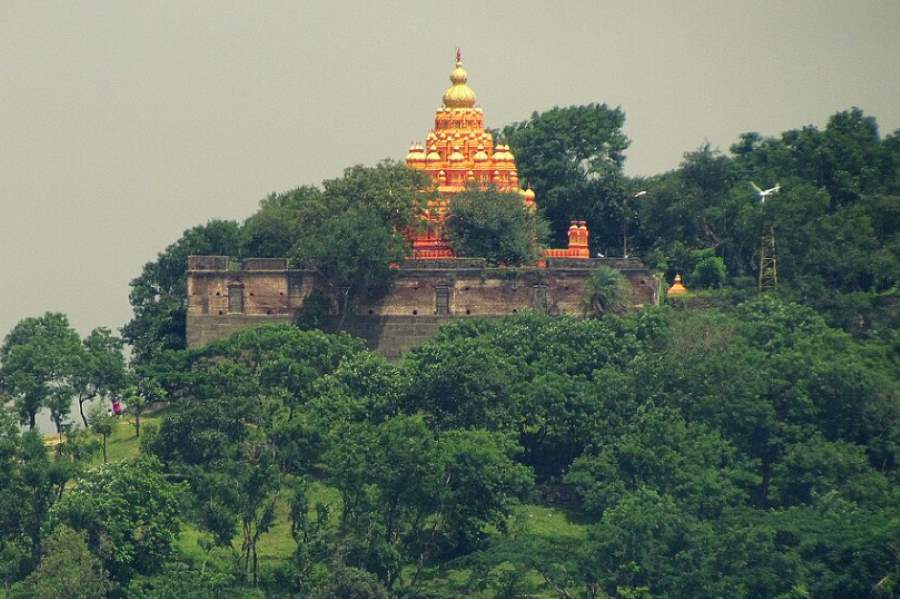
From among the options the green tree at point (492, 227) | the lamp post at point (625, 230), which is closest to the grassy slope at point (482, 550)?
the green tree at point (492, 227)

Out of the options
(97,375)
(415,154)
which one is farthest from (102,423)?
(415,154)

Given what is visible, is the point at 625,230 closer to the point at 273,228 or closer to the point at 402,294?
the point at 402,294

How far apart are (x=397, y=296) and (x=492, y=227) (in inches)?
118

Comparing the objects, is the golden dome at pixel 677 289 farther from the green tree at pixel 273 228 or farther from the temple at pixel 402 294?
the green tree at pixel 273 228

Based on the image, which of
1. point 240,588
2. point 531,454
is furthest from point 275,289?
point 240,588

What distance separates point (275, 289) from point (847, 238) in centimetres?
1412

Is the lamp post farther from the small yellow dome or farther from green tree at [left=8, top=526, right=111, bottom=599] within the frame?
green tree at [left=8, top=526, right=111, bottom=599]

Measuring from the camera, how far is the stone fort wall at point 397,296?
94312 mm

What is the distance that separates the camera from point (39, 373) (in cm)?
8869

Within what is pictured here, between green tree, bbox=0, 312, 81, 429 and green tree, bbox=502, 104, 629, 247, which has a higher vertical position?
green tree, bbox=502, 104, 629, 247

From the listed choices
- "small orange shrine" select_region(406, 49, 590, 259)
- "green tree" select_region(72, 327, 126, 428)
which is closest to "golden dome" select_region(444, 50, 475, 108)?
"small orange shrine" select_region(406, 49, 590, 259)

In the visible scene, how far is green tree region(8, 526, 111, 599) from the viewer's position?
250ft

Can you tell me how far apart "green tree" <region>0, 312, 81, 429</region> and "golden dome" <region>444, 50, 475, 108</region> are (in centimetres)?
1449

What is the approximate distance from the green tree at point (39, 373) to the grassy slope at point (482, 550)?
635cm
